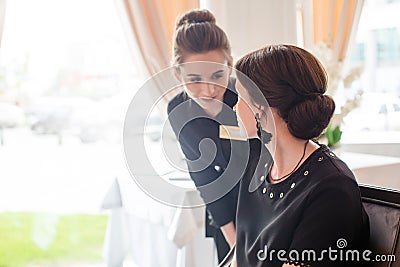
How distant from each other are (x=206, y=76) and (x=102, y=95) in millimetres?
1485

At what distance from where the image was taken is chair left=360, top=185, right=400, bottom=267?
1036mm

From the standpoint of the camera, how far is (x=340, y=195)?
3.45 feet

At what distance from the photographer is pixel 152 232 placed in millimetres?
2445

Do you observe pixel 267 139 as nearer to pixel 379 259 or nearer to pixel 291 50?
pixel 291 50

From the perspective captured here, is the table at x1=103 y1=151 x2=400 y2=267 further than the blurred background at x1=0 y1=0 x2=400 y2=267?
No

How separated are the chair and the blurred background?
1420 millimetres

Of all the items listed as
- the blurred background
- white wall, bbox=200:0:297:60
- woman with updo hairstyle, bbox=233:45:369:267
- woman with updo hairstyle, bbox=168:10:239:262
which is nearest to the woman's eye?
woman with updo hairstyle, bbox=168:10:239:262

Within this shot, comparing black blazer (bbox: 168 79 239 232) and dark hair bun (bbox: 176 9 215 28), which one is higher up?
dark hair bun (bbox: 176 9 215 28)

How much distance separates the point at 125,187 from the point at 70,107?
69cm

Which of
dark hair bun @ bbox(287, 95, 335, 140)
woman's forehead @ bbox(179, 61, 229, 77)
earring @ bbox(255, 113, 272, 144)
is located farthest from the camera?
woman's forehead @ bbox(179, 61, 229, 77)

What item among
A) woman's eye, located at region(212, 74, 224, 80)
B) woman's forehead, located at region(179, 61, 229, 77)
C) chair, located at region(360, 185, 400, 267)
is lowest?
chair, located at region(360, 185, 400, 267)

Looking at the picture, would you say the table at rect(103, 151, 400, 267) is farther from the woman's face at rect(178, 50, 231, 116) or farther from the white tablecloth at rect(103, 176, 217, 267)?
the woman's face at rect(178, 50, 231, 116)

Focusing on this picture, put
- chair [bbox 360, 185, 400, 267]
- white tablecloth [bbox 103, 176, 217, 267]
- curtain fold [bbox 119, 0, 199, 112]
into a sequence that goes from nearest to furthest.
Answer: chair [bbox 360, 185, 400, 267] → white tablecloth [bbox 103, 176, 217, 267] → curtain fold [bbox 119, 0, 199, 112]

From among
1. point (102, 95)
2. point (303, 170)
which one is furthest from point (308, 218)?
point (102, 95)
